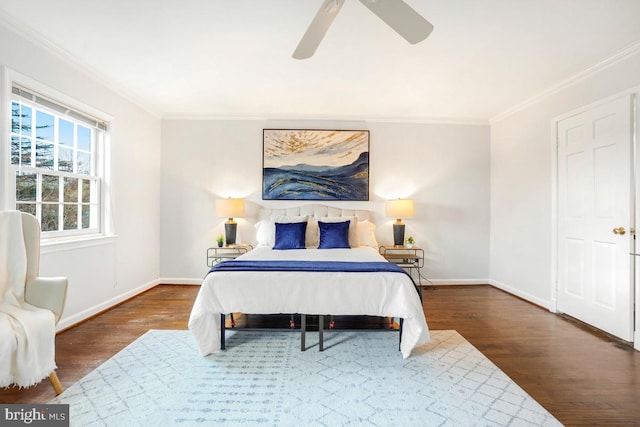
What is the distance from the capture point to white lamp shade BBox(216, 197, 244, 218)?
4.32 metres

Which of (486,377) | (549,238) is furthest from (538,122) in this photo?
(486,377)

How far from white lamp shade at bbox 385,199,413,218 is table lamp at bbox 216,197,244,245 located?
2181 mm

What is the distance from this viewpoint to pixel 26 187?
8.88 ft

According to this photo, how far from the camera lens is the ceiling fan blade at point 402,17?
1.72 m

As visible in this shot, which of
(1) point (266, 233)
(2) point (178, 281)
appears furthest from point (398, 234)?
(2) point (178, 281)

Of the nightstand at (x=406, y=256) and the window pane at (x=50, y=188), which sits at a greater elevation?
the window pane at (x=50, y=188)

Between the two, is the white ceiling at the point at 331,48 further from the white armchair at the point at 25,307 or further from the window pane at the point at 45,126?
the white armchair at the point at 25,307

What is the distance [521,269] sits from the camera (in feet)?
13.6

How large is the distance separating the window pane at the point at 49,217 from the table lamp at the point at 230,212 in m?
1.77

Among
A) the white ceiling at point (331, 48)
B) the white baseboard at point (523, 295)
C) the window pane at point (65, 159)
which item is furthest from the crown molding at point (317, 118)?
the white baseboard at point (523, 295)

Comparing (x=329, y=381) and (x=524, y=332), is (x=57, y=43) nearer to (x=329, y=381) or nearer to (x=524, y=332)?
(x=329, y=381)

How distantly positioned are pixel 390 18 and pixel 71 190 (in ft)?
11.5

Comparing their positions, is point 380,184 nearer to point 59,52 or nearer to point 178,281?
point 178,281

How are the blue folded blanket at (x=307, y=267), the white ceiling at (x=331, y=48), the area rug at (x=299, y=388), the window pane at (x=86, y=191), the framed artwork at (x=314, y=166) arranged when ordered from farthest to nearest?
the framed artwork at (x=314, y=166) → the window pane at (x=86, y=191) → the blue folded blanket at (x=307, y=267) → the white ceiling at (x=331, y=48) → the area rug at (x=299, y=388)
